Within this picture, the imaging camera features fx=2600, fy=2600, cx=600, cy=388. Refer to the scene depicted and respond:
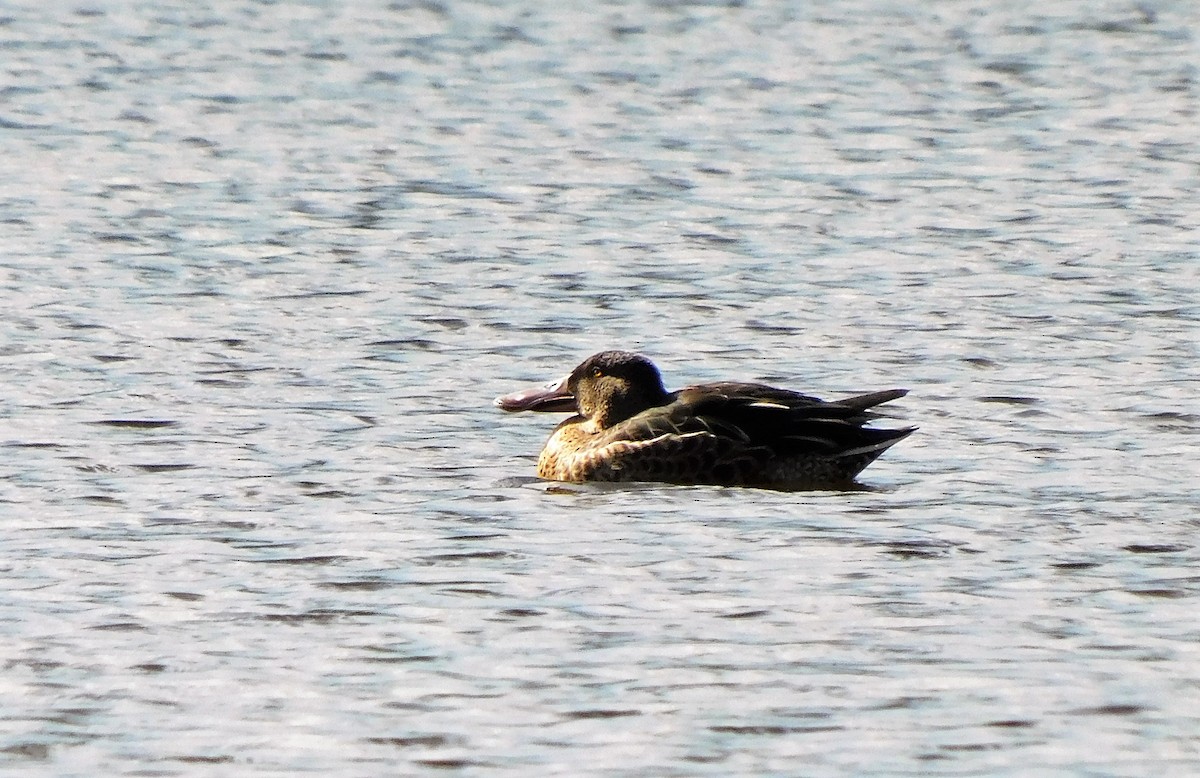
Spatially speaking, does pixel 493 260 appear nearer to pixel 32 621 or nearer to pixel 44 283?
pixel 44 283

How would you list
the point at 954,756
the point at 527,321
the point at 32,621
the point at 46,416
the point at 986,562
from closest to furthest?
the point at 954,756 → the point at 32,621 → the point at 986,562 → the point at 46,416 → the point at 527,321

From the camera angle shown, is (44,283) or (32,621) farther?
(44,283)

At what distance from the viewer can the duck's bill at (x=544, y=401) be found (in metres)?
11.5

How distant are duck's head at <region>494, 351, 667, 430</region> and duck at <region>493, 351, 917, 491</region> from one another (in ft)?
0.18

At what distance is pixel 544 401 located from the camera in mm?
11508

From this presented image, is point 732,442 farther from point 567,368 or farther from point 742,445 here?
point 567,368

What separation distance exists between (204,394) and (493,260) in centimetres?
381

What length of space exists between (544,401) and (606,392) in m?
0.33

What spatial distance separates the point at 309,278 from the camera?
49.3 feet

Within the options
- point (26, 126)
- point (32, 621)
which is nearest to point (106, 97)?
point (26, 126)

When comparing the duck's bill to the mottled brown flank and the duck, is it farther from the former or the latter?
the mottled brown flank

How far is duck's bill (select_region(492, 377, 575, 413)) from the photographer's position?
1151 centimetres

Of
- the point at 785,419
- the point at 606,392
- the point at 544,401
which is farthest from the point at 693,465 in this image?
the point at 544,401

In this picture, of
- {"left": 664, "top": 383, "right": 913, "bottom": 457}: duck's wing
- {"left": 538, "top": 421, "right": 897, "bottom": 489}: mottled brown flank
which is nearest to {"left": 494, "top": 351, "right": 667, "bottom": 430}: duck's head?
{"left": 664, "top": 383, "right": 913, "bottom": 457}: duck's wing
